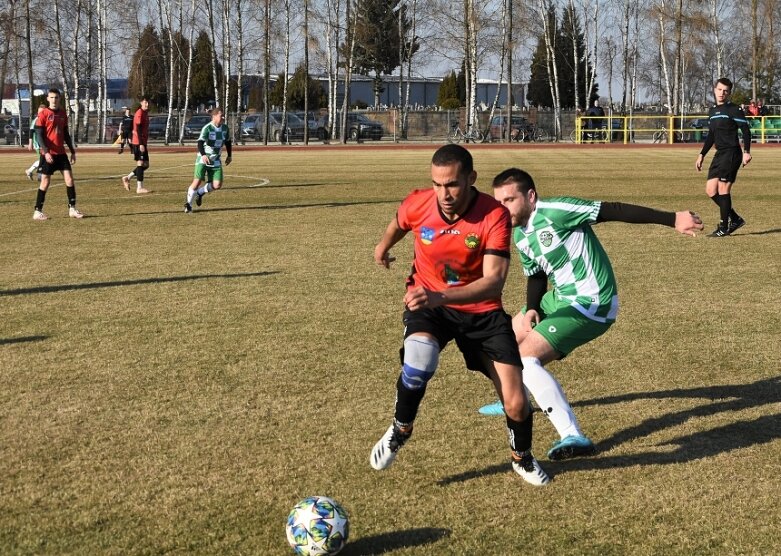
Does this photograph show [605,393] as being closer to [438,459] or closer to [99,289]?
[438,459]

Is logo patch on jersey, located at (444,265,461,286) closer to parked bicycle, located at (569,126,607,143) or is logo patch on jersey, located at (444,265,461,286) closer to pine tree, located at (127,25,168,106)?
parked bicycle, located at (569,126,607,143)

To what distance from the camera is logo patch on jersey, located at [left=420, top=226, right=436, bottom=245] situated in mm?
5242

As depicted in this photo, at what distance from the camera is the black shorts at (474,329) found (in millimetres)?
5160

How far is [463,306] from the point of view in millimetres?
5266

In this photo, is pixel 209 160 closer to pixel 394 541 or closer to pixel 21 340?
pixel 21 340

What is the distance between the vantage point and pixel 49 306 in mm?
9898

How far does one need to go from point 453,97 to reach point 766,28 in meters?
29.5

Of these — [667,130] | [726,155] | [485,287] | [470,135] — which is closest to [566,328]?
[485,287]

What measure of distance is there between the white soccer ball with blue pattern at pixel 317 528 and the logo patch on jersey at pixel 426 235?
1.45 metres

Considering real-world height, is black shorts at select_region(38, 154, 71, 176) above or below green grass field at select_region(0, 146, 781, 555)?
above

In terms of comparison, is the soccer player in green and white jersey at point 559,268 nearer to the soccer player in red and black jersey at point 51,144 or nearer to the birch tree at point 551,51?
the soccer player in red and black jersey at point 51,144

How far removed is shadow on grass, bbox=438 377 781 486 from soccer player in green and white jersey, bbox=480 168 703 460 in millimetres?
338

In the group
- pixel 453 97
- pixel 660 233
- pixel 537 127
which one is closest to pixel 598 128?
pixel 537 127

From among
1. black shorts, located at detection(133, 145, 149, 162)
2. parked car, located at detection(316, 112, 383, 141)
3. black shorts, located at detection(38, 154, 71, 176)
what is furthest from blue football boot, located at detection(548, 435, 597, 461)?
parked car, located at detection(316, 112, 383, 141)
